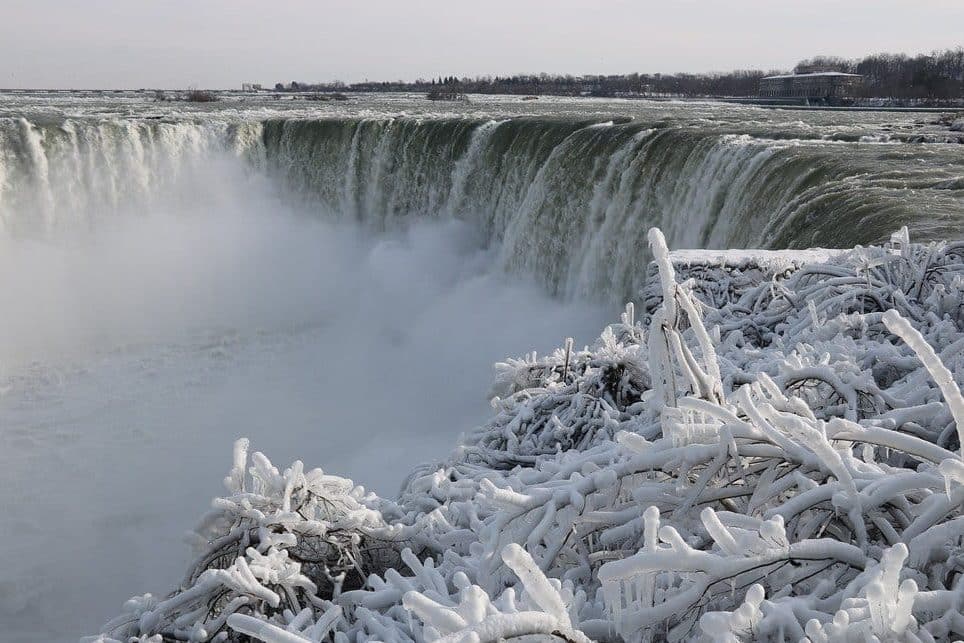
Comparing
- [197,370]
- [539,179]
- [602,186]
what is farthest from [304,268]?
[602,186]

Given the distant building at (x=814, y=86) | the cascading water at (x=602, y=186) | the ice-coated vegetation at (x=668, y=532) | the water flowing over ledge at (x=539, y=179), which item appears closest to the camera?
the ice-coated vegetation at (x=668, y=532)

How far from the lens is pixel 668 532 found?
1.67m

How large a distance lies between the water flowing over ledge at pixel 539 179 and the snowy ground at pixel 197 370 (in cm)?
77

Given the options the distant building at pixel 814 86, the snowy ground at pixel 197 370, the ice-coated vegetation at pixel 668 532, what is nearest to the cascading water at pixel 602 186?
the snowy ground at pixel 197 370

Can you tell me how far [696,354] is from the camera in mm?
4629

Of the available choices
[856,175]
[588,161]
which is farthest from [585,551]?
[588,161]

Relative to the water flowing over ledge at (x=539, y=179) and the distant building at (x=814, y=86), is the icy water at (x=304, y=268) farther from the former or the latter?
the distant building at (x=814, y=86)

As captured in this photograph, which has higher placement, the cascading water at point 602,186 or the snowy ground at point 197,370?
the cascading water at point 602,186

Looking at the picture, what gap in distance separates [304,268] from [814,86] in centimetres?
5702

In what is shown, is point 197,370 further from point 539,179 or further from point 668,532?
point 668,532

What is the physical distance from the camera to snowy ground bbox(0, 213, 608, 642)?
10.6 meters

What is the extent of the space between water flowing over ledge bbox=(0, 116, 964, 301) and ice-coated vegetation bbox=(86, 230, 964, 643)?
5.73 metres

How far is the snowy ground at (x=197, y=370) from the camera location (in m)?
10.6

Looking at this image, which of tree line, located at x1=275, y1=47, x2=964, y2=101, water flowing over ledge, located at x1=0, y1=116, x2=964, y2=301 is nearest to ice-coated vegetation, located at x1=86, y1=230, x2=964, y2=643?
water flowing over ledge, located at x1=0, y1=116, x2=964, y2=301
